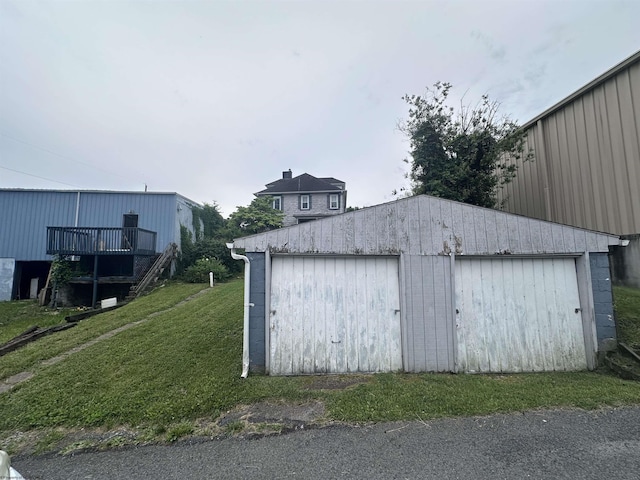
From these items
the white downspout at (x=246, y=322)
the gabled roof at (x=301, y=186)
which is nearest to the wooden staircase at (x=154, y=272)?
the white downspout at (x=246, y=322)

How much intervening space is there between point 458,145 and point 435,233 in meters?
5.92

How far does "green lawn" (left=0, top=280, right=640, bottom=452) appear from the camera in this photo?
337cm

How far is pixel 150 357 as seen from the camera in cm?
515

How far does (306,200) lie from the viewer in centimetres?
2456

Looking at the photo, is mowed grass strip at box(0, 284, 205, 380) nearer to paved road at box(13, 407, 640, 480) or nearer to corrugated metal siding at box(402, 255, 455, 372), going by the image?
paved road at box(13, 407, 640, 480)

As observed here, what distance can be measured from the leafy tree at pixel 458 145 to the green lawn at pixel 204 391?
20.0 ft

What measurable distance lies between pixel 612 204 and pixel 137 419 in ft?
36.6

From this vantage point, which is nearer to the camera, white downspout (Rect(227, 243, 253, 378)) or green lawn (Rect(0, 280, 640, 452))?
green lawn (Rect(0, 280, 640, 452))

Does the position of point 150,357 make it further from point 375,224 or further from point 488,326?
point 488,326

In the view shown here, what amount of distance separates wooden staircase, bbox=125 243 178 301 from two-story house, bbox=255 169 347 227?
35.6 ft

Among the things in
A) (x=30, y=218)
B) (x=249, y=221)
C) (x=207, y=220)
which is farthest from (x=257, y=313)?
(x=30, y=218)

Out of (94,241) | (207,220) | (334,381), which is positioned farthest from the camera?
(207,220)

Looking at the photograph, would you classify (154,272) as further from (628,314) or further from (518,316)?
(628,314)

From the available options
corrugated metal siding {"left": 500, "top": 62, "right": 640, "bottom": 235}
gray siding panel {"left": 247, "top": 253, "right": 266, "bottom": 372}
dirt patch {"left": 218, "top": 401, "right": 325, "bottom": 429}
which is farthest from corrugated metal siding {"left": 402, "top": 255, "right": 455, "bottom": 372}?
corrugated metal siding {"left": 500, "top": 62, "right": 640, "bottom": 235}
